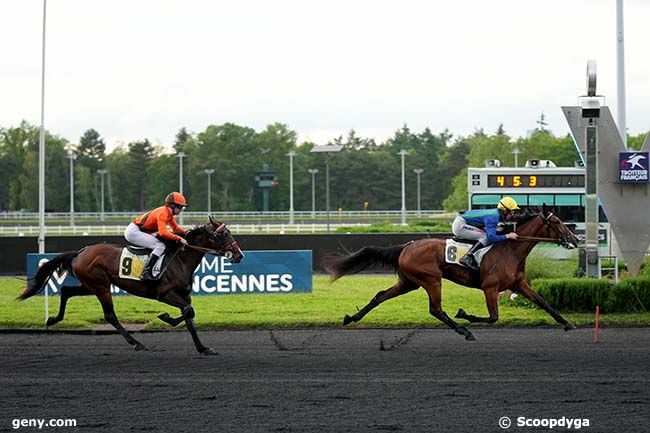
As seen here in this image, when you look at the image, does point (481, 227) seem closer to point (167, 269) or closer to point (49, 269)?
point (167, 269)

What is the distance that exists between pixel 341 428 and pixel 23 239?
20.5m

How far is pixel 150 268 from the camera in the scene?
14.0m

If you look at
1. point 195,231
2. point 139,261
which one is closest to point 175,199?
point 195,231

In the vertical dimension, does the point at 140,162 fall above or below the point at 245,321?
above

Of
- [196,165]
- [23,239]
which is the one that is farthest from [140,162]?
[23,239]

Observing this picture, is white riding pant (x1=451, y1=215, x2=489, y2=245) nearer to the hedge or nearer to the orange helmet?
the orange helmet

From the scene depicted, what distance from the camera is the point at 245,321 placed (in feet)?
55.8

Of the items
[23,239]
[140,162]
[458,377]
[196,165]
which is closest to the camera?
[458,377]

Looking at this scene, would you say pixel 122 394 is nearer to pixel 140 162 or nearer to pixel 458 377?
pixel 458 377

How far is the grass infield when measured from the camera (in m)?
16.9

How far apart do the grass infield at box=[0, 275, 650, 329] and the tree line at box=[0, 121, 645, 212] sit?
59986 mm

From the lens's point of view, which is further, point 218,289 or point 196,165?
point 196,165

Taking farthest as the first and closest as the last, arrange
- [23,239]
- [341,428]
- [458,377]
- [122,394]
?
[23,239] < [458,377] < [122,394] < [341,428]

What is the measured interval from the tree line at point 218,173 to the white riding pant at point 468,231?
66.6 m
